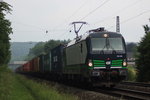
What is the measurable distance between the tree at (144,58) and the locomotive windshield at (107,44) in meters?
9.29

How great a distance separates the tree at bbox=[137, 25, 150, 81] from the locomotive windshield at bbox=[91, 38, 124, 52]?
929cm

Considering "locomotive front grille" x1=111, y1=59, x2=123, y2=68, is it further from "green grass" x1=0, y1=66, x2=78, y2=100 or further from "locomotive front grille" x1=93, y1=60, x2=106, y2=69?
"green grass" x1=0, y1=66, x2=78, y2=100

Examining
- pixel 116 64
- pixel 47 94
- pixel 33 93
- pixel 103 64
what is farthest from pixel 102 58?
pixel 47 94

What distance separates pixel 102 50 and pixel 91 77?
1.67 meters

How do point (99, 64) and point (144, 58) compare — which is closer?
point (99, 64)

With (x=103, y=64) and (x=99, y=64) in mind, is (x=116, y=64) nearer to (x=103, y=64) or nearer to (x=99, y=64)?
(x=103, y=64)

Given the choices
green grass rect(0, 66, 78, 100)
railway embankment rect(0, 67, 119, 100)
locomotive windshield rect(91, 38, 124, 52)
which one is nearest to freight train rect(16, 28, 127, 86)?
locomotive windshield rect(91, 38, 124, 52)

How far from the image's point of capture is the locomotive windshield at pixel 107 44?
19531mm

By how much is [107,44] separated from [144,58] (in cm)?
1030

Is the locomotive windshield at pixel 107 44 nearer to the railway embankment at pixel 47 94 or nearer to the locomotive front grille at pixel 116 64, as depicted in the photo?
the locomotive front grille at pixel 116 64

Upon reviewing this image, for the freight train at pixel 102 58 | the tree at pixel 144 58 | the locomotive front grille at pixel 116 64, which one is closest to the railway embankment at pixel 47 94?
the freight train at pixel 102 58

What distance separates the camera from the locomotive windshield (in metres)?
19.5

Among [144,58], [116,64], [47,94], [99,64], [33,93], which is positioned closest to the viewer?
[47,94]

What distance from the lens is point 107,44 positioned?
777 inches
